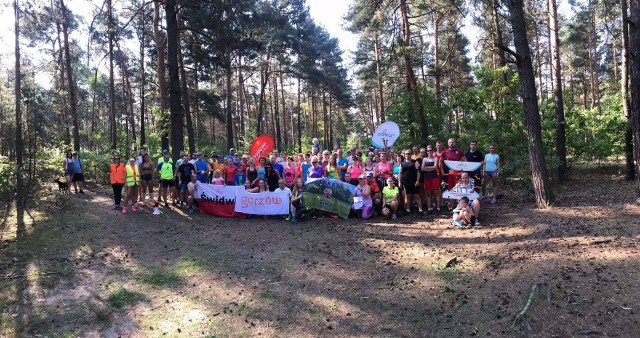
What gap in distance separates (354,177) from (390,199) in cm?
132

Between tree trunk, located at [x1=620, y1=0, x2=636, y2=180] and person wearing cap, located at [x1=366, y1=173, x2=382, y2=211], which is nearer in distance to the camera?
person wearing cap, located at [x1=366, y1=173, x2=382, y2=211]

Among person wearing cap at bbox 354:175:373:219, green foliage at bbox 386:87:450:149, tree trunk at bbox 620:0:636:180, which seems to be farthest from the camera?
green foliage at bbox 386:87:450:149

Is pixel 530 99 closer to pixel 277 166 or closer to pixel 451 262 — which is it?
pixel 451 262

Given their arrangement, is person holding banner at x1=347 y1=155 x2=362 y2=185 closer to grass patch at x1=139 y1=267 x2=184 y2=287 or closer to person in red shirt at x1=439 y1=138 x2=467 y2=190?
person in red shirt at x1=439 y1=138 x2=467 y2=190

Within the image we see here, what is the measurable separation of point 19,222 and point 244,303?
7.03m

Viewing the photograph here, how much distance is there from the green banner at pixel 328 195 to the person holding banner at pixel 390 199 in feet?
2.99

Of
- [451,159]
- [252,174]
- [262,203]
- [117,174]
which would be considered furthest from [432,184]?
[117,174]

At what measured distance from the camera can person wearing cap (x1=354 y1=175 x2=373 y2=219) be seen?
35.1 ft

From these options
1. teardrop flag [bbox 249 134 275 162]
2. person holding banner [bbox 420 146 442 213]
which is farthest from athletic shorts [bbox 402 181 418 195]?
teardrop flag [bbox 249 134 275 162]

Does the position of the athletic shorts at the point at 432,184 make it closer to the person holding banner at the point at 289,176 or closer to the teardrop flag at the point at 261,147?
the person holding banner at the point at 289,176

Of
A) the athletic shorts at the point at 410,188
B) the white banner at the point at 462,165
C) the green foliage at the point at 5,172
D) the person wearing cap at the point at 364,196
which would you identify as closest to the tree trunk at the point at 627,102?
the white banner at the point at 462,165

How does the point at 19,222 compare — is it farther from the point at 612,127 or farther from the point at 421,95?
the point at 612,127

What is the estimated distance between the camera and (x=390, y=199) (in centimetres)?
1070

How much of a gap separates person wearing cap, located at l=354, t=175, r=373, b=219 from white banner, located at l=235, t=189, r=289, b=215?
2.08m
